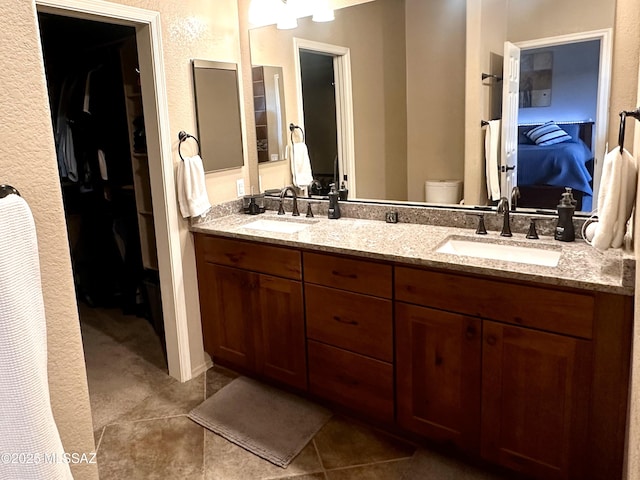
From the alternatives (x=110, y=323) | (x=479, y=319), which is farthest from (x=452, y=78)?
(x=110, y=323)

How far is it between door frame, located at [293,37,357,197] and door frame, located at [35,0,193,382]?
0.84 meters

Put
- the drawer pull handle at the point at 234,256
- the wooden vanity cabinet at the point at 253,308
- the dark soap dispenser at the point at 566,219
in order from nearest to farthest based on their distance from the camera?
the dark soap dispenser at the point at 566,219
the wooden vanity cabinet at the point at 253,308
the drawer pull handle at the point at 234,256

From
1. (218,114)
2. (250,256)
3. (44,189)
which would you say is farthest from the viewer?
(218,114)

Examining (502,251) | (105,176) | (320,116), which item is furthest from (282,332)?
(105,176)

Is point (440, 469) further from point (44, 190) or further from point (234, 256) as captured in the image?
point (44, 190)

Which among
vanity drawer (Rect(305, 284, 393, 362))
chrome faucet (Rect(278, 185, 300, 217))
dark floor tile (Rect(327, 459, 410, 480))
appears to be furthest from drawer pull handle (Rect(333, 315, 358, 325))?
chrome faucet (Rect(278, 185, 300, 217))

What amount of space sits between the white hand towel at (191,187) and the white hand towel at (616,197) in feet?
6.37

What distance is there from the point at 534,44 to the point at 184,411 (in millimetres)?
2484

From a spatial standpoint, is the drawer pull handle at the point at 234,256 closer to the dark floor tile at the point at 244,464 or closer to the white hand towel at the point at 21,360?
the dark floor tile at the point at 244,464

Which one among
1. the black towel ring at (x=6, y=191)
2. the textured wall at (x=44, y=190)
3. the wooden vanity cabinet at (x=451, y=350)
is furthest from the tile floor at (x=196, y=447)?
the black towel ring at (x=6, y=191)

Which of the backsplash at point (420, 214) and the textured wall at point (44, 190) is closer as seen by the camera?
the textured wall at point (44, 190)

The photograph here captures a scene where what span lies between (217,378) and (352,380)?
977 mm

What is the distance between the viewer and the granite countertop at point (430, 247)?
164cm

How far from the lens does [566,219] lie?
2.03 meters
